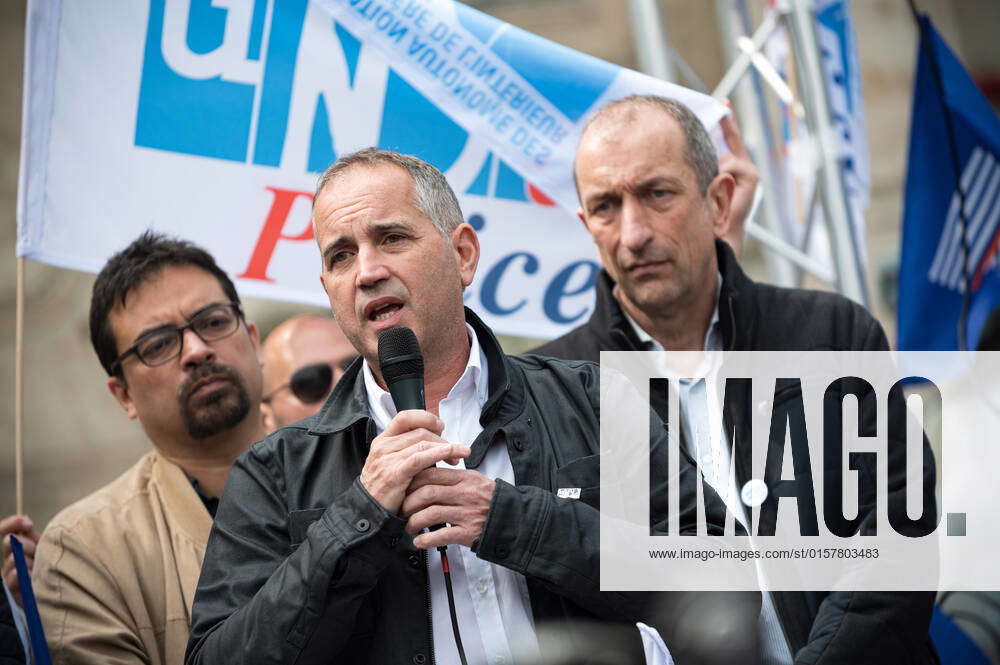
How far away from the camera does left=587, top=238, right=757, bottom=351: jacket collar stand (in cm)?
335

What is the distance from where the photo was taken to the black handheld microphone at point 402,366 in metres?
2.24

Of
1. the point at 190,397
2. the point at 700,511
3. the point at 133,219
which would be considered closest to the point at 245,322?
the point at 190,397

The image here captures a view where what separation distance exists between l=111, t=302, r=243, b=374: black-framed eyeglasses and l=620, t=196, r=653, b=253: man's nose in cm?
124

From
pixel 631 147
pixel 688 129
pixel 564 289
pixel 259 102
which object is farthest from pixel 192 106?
pixel 688 129

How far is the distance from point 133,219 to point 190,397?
0.99 metres

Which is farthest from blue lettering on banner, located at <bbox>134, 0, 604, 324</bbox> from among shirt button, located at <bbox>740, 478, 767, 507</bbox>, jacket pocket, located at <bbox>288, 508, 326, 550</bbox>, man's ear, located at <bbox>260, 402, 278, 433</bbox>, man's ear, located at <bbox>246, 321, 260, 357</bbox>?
jacket pocket, located at <bbox>288, 508, 326, 550</bbox>

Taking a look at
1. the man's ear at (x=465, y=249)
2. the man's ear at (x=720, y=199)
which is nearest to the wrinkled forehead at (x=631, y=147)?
the man's ear at (x=720, y=199)

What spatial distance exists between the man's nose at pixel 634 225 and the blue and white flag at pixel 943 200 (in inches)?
73.4

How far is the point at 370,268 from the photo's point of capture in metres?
2.42

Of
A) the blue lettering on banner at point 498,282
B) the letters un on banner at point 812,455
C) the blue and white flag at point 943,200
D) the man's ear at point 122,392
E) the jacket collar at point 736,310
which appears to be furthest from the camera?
the blue and white flag at point 943,200

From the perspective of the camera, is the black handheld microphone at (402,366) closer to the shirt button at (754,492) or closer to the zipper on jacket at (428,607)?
the zipper on jacket at (428,607)

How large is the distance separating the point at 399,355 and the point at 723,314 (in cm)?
136

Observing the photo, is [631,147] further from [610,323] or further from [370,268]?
[370,268]

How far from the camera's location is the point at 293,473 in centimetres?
244
